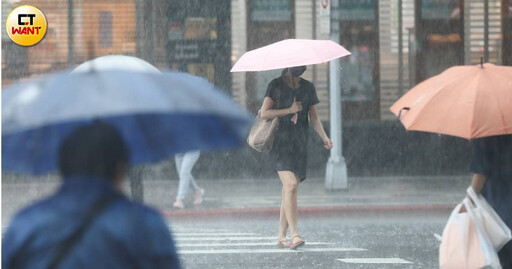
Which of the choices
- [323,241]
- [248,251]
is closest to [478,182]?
[248,251]

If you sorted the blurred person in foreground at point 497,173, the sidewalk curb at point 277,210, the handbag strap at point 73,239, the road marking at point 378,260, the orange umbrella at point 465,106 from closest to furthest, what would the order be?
the handbag strap at point 73,239, the orange umbrella at point 465,106, the blurred person in foreground at point 497,173, the road marking at point 378,260, the sidewalk curb at point 277,210

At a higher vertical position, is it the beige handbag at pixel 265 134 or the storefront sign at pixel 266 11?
the storefront sign at pixel 266 11

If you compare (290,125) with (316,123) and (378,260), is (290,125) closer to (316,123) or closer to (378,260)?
(316,123)

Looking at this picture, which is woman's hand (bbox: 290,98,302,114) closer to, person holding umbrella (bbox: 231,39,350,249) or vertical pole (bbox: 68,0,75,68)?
person holding umbrella (bbox: 231,39,350,249)

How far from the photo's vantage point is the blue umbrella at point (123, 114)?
2.82 meters

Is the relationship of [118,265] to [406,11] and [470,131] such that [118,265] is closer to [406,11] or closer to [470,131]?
[470,131]

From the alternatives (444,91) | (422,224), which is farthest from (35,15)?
(444,91)

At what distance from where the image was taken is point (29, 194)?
50.6 ft

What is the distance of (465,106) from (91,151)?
11.1 ft

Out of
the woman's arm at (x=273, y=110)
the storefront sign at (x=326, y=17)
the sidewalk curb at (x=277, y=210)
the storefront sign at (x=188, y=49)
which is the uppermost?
the storefront sign at (x=326, y=17)

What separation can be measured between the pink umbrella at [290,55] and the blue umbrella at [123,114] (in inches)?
220

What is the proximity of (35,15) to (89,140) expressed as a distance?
14327 mm

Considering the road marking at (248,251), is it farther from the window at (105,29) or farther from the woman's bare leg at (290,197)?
the window at (105,29)

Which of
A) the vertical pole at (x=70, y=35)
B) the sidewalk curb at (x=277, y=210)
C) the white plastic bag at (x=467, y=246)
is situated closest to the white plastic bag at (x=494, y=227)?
the white plastic bag at (x=467, y=246)
